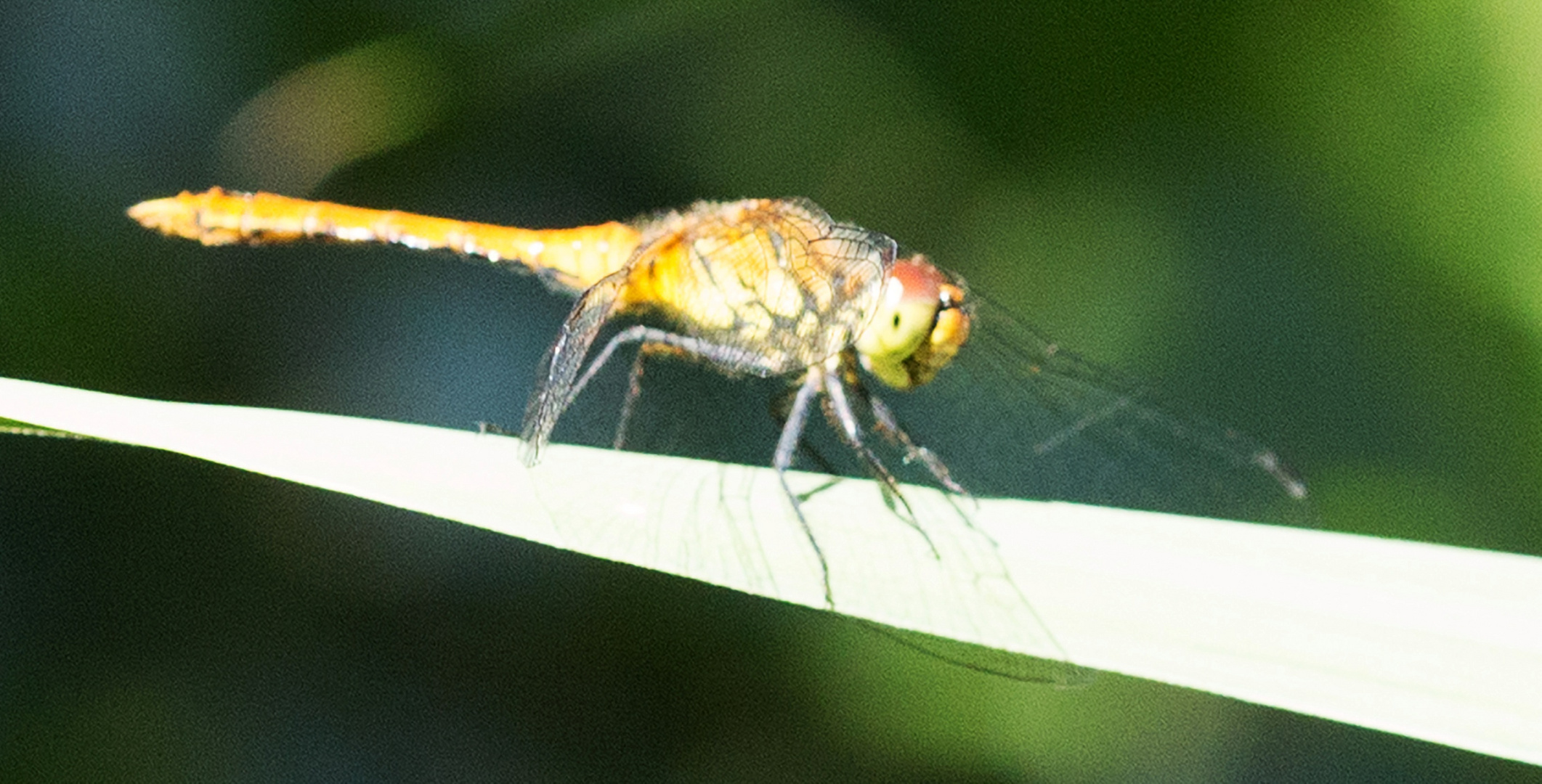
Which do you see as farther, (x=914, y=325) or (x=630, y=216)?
(x=630, y=216)

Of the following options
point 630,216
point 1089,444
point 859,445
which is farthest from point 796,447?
point 630,216

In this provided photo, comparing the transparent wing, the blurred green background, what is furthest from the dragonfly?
the blurred green background

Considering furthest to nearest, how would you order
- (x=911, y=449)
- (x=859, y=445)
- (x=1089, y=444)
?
(x=1089, y=444)
(x=911, y=449)
(x=859, y=445)

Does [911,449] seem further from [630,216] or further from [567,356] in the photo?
[630,216]

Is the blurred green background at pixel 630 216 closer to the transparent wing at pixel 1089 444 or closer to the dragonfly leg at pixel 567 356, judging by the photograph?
the transparent wing at pixel 1089 444

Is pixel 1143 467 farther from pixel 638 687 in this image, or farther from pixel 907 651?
pixel 638 687

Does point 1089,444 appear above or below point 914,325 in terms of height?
below

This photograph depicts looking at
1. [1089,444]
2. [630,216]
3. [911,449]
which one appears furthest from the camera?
[630,216]

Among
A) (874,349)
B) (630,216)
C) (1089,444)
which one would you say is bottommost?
(1089,444)

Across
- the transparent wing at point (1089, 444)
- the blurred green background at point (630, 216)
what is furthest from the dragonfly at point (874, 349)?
the blurred green background at point (630, 216)
